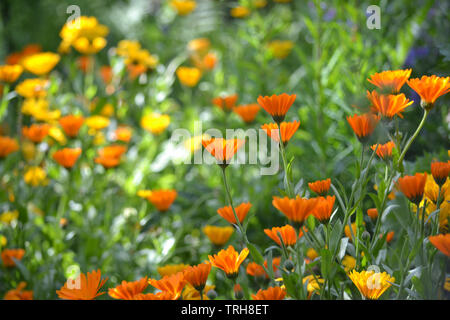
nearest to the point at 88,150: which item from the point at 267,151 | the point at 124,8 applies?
the point at 267,151

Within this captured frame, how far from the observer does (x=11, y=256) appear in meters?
1.02

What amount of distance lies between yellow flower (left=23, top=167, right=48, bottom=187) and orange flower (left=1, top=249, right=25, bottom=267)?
0.96 feet

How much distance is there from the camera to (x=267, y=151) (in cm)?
127

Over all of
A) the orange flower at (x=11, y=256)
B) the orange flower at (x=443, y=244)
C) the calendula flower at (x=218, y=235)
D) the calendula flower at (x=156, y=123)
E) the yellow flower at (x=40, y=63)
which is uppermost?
the yellow flower at (x=40, y=63)

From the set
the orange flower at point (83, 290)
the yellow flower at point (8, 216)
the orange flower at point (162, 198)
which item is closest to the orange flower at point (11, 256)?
the yellow flower at point (8, 216)

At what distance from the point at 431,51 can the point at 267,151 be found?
475 millimetres

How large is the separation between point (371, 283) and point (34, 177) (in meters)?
0.97

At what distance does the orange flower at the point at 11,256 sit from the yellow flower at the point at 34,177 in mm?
293

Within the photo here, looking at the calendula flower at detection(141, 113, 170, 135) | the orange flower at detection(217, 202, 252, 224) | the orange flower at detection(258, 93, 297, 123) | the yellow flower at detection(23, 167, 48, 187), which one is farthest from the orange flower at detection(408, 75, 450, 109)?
the yellow flower at detection(23, 167, 48, 187)

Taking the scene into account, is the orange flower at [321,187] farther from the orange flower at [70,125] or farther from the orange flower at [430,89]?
the orange flower at [70,125]

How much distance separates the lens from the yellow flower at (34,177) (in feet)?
4.31

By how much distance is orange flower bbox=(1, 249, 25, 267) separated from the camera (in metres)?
1.03

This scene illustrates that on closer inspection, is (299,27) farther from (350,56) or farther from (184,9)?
(350,56)

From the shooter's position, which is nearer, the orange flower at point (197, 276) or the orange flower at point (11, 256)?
the orange flower at point (197, 276)
